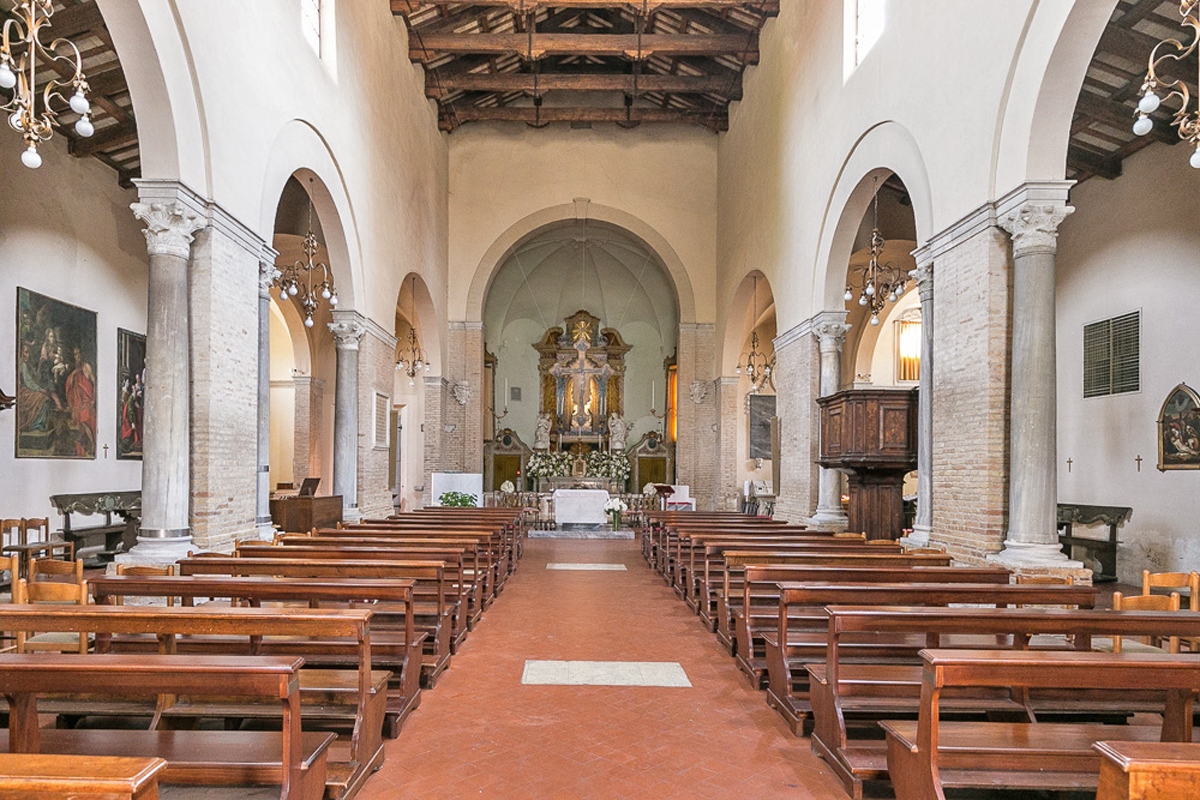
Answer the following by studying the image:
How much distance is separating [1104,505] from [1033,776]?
950 cm

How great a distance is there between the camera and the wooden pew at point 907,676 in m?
3.42

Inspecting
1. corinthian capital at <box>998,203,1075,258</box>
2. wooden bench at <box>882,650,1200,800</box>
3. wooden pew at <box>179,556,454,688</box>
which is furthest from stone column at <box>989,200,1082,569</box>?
wooden pew at <box>179,556,454,688</box>

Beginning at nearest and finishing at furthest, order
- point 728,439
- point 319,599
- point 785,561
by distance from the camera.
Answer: point 319,599, point 785,561, point 728,439

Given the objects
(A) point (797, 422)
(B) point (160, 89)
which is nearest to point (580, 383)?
(A) point (797, 422)

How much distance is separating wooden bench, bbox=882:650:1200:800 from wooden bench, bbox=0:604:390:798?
90.8 inches

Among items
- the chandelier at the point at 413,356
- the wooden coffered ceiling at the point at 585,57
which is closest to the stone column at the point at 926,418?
the wooden coffered ceiling at the point at 585,57

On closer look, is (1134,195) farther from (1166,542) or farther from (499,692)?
(499,692)

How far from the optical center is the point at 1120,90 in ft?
30.9

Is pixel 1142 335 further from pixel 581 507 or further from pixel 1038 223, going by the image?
pixel 581 507

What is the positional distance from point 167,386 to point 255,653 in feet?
12.3

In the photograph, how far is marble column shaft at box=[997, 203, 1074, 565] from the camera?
6.45m

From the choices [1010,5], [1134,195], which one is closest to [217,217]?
[1010,5]

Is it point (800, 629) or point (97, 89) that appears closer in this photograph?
point (800, 629)

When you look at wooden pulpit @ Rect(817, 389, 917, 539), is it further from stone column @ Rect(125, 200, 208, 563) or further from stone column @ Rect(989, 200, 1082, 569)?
stone column @ Rect(125, 200, 208, 563)
